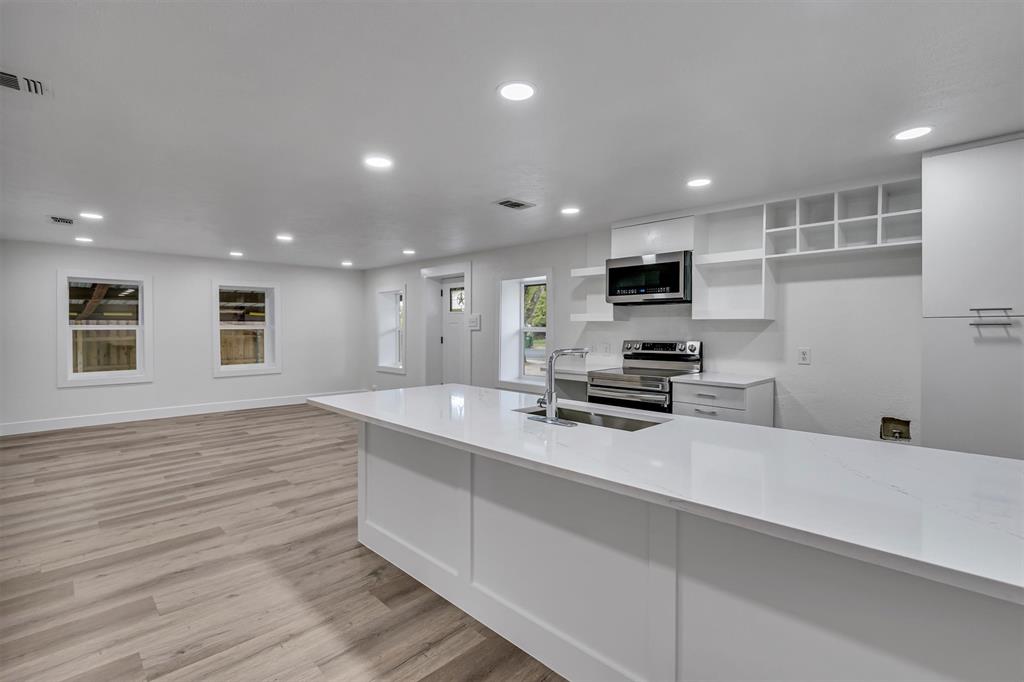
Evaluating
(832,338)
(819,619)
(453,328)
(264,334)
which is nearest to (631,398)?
(832,338)

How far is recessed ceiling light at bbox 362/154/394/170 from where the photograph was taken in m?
2.87

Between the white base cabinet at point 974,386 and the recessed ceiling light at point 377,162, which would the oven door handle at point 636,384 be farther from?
the recessed ceiling light at point 377,162

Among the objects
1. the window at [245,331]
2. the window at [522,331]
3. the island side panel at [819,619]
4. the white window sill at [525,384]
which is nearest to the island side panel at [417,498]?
the island side panel at [819,619]

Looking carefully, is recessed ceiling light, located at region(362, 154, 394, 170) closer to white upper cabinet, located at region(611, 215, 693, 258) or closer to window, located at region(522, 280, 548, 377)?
white upper cabinet, located at region(611, 215, 693, 258)

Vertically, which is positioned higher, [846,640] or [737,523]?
[737,523]

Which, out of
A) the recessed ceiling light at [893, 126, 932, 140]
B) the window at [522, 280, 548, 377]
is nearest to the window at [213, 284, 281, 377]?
the window at [522, 280, 548, 377]

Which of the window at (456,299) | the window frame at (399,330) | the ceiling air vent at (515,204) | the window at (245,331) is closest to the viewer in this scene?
the ceiling air vent at (515,204)

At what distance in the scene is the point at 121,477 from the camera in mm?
4117

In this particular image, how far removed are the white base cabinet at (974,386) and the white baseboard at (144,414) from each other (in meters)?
7.82

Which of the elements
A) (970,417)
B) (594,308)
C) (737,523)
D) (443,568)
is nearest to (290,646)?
(443,568)

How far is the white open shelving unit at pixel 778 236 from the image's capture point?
127 inches

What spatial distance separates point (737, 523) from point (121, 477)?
4920 millimetres

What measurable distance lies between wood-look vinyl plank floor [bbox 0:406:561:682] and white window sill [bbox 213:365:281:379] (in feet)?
8.96

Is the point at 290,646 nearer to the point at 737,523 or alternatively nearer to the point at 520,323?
Result: the point at 737,523
